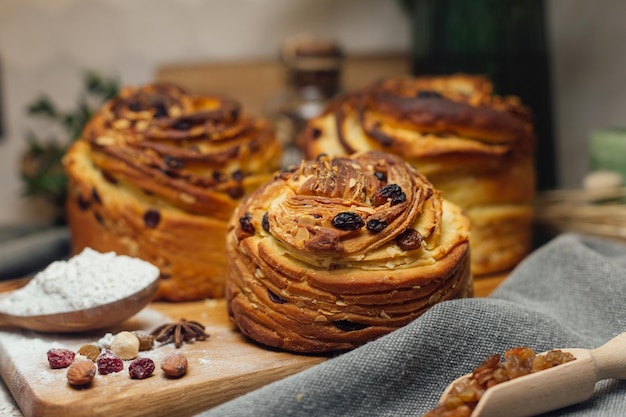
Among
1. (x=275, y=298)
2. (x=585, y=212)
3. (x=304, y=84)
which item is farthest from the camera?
(x=304, y=84)

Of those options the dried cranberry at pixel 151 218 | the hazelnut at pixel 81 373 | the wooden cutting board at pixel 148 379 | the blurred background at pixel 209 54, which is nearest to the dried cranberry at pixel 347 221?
the wooden cutting board at pixel 148 379

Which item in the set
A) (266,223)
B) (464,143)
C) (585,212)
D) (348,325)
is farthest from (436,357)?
(585,212)

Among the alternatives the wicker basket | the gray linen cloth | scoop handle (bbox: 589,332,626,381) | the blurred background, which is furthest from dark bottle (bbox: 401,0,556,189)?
scoop handle (bbox: 589,332,626,381)

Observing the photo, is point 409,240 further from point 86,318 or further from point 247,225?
point 86,318

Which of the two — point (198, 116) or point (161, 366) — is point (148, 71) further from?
point (161, 366)

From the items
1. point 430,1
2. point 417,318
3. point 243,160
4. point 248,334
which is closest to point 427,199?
point 417,318

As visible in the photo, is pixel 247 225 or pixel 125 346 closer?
pixel 125 346

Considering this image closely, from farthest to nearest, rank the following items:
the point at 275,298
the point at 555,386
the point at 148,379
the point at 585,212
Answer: the point at 585,212 → the point at 275,298 → the point at 148,379 → the point at 555,386
